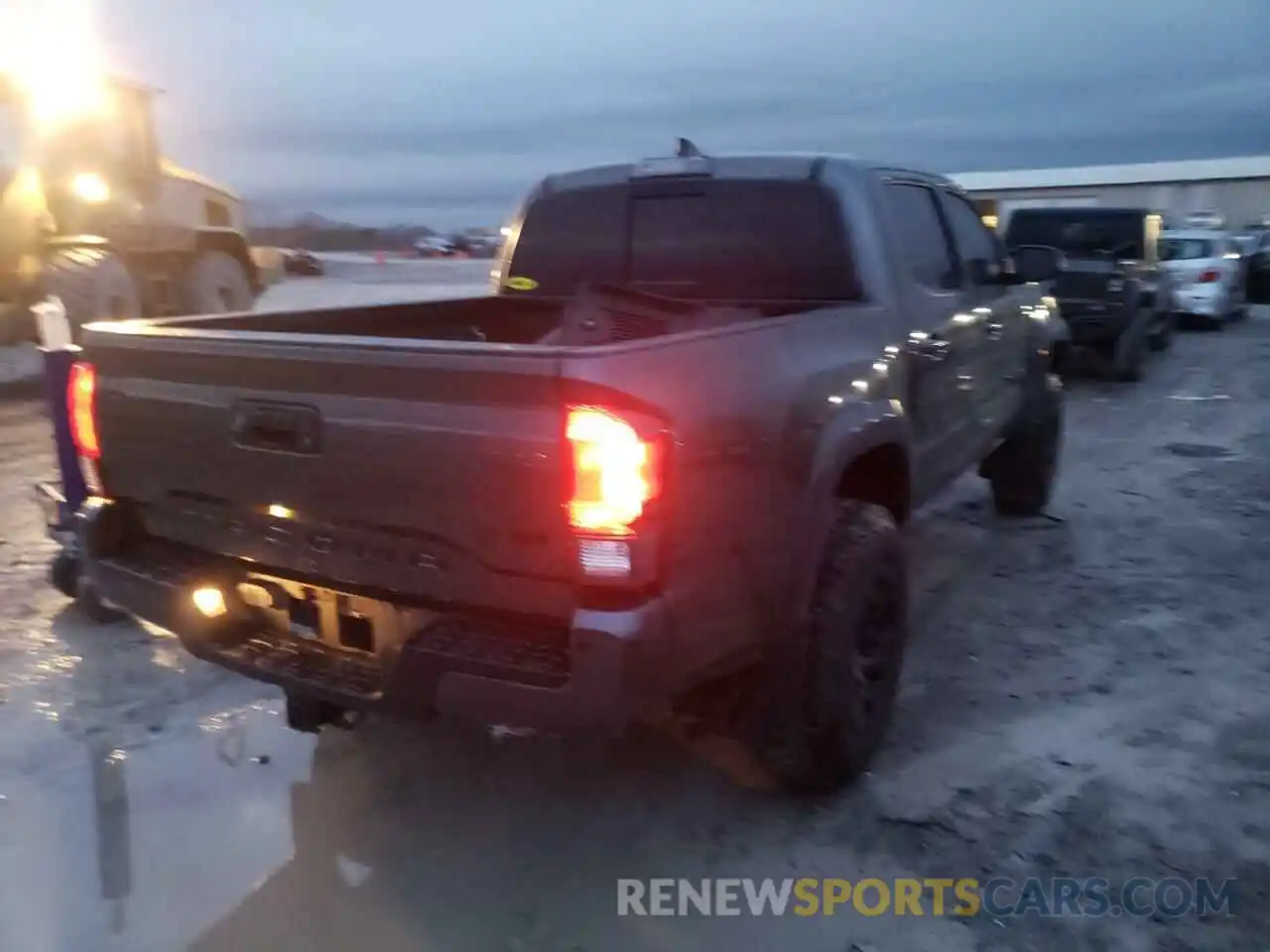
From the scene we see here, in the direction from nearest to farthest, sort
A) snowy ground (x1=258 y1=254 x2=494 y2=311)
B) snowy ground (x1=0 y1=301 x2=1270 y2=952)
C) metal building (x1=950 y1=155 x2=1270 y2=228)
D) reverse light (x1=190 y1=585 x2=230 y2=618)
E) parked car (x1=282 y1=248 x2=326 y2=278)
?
snowy ground (x1=0 y1=301 x2=1270 y2=952)
reverse light (x1=190 y1=585 x2=230 y2=618)
snowy ground (x1=258 y1=254 x2=494 y2=311)
parked car (x1=282 y1=248 x2=326 y2=278)
metal building (x1=950 y1=155 x2=1270 y2=228)

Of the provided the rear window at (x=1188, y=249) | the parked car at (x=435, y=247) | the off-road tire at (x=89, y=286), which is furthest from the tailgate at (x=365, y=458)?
the parked car at (x=435, y=247)

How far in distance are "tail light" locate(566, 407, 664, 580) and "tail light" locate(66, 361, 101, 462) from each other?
179 cm

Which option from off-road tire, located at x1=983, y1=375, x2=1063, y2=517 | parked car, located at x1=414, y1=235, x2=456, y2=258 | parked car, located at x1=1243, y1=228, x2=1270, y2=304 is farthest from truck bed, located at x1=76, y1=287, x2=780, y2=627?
parked car, located at x1=414, y1=235, x2=456, y2=258

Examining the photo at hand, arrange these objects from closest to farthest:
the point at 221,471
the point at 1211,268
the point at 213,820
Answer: the point at 221,471, the point at 213,820, the point at 1211,268

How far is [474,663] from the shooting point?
2787mm

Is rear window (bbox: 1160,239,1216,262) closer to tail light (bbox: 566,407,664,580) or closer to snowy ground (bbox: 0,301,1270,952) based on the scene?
snowy ground (bbox: 0,301,1270,952)

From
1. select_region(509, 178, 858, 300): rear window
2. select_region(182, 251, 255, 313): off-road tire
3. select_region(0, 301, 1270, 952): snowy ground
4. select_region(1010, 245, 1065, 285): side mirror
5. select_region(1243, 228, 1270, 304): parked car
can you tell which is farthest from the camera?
select_region(1243, 228, 1270, 304): parked car

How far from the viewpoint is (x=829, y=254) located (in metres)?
4.27

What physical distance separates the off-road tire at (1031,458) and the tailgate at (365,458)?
14.6 ft

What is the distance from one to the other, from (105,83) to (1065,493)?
409 inches

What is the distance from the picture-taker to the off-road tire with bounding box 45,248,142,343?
1087 centimetres

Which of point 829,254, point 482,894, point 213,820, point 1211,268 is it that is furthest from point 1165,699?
point 1211,268

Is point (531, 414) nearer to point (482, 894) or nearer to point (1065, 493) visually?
point (482, 894)

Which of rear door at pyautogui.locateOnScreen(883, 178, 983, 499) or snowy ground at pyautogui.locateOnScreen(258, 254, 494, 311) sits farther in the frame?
snowy ground at pyautogui.locateOnScreen(258, 254, 494, 311)
